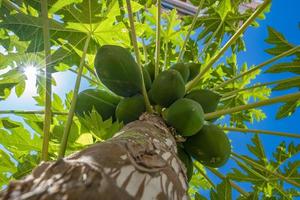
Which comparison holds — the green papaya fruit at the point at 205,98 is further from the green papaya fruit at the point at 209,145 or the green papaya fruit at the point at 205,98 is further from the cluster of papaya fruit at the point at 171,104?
the green papaya fruit at the point at 209,145

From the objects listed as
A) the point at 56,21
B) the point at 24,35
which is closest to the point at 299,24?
the point at 56,21

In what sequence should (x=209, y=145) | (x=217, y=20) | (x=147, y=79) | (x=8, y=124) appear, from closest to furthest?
(x=209, y=145)
(x=147, y=79)
(x=8, y=124)
(x=217, y=20)

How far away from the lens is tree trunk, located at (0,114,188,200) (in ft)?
2.31

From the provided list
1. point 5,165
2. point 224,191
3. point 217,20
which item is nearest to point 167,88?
point 224,191

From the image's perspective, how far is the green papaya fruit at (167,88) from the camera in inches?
72.4

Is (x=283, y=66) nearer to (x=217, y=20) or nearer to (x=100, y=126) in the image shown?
(x=217, y=20)

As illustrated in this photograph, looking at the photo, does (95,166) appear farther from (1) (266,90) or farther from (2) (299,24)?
(1) (266,90)

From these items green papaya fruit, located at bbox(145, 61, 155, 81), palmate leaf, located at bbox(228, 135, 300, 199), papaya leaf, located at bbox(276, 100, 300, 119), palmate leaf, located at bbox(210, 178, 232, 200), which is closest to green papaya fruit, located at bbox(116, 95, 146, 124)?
green papaya fruit, located at bbox(145, 61, 155, 81)

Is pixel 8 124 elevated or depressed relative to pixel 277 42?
depressed

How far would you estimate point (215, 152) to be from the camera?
5.83ft

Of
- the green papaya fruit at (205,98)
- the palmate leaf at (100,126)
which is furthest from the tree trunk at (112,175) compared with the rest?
the green papaya fruit at (205,98)

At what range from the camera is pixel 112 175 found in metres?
0.81

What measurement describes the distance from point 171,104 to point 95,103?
424 millimetres

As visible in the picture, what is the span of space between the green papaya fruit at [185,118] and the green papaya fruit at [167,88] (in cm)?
11
